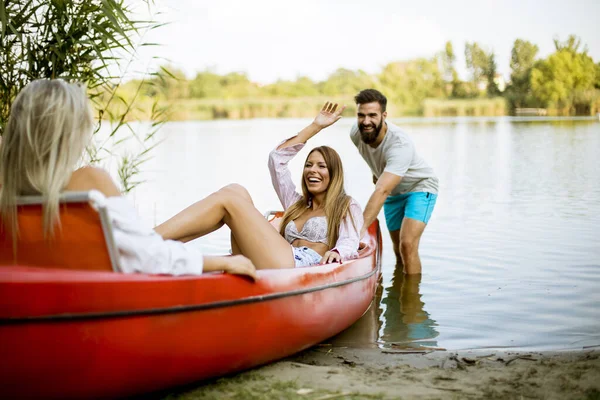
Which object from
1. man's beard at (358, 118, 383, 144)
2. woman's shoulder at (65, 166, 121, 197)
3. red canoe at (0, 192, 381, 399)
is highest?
man's beard at (358, 118, 383, 144)

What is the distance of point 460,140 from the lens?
2295 centimetres

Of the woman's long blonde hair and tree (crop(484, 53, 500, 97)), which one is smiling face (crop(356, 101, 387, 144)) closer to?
the woman's long blonde hair

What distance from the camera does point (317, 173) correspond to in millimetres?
4375

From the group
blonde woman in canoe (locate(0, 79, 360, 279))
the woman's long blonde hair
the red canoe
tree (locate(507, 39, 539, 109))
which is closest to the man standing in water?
the woman's long blonde hair

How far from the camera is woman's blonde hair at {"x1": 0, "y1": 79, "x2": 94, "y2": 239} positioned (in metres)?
2.63

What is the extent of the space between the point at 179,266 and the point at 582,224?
636cm

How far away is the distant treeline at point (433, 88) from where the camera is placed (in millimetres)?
40125

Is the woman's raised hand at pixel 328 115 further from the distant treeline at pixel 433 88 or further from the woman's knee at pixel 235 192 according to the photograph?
the distant treeline at pixel 433 88

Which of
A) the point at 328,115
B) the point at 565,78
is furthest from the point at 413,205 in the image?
the point at 565,78

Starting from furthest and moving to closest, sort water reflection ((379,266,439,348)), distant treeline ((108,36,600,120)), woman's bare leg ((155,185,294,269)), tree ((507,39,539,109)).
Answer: tree ((507,39,539,109)) < distant treeline ((108,36,600,120)) < water reflection ((379,266,439,348)) < woman's bare leg ((155,185,294,269))

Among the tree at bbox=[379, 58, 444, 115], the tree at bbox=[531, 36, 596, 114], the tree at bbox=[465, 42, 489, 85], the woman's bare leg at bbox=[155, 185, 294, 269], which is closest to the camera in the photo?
the woman's bare leg at bbox=[155, 185, 294, 269]

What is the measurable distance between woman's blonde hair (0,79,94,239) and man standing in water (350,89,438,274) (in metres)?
2.83

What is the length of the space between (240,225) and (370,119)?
2.27m

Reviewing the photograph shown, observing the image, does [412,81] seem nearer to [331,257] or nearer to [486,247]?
[486,247]
